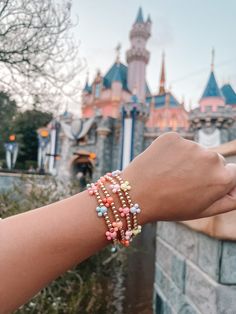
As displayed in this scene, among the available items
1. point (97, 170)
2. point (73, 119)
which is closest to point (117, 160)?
point (97, 170)

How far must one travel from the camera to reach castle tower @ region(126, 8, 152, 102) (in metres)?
24.5

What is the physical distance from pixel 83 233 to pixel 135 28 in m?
26.0

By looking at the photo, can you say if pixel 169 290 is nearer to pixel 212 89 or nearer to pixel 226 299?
pixel 226 299

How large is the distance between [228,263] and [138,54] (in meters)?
24.9

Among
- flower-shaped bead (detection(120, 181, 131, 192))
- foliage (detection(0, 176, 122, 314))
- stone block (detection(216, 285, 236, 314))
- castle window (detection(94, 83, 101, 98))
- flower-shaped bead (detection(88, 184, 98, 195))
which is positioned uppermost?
castle window (detection(94, 83, 101, 98))

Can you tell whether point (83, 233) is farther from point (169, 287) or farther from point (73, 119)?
point (73, 119)

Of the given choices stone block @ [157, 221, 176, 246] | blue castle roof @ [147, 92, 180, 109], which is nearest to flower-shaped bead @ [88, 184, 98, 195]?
stone block @ [157, 221, 176, 246]

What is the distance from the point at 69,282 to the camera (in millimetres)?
3484

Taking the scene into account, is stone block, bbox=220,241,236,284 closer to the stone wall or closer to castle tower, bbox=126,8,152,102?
the stone wall

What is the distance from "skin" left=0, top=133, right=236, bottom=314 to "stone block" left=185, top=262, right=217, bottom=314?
0.51 metres

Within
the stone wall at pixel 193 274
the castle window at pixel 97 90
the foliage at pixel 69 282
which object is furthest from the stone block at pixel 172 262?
the castle window at pixel 97 90

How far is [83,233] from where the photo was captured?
0.68 m

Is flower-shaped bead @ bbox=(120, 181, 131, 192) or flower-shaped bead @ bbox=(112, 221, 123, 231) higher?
flower-shaped bead @ bbox=(120, 181, 131, 192)

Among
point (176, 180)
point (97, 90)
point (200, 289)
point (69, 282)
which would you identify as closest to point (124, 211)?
point (176, 180)
